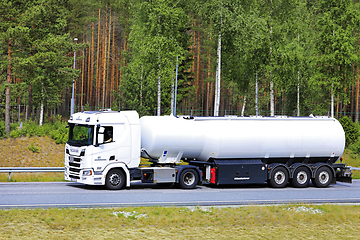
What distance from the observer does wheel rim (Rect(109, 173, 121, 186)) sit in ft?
59.0

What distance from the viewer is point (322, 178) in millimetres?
20828

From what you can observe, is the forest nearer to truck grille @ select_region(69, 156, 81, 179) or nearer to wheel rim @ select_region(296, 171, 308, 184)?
wheel rim @ select_region(296, 171, 308, 184)

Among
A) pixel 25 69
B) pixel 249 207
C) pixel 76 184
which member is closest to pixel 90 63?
pixel 25 69

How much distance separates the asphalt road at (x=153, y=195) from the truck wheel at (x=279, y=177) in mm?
307

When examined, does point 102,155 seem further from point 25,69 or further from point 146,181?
point 25,69

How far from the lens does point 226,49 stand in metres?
39.8

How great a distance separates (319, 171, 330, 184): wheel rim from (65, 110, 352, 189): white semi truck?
0.16 feet

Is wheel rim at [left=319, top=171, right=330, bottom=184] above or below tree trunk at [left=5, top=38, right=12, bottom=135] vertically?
below

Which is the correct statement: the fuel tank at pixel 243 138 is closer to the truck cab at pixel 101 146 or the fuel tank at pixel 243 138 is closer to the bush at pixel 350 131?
the truck cab at pixel 101 146

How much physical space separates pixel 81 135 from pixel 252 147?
7.50 meters

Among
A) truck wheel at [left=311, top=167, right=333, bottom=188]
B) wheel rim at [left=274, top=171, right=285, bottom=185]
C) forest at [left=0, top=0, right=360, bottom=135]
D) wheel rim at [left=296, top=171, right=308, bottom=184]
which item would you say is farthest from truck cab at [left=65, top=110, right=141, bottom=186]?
forest at [left=0, top=0, right=360, bottom=135]

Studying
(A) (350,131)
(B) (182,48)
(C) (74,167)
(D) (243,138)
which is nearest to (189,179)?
(D) (243,138)

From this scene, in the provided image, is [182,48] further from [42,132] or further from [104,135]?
[104,135]

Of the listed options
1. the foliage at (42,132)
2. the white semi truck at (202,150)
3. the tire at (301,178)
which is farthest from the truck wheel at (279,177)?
the foliage at (42,132)
